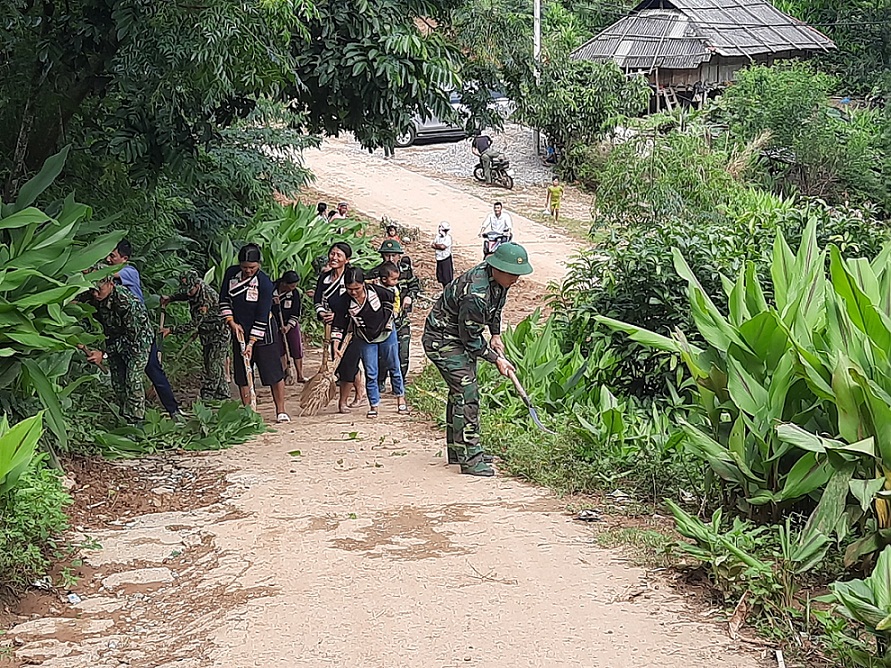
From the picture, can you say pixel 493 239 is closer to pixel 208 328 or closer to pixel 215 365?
pixel 215 365

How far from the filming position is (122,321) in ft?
27.5

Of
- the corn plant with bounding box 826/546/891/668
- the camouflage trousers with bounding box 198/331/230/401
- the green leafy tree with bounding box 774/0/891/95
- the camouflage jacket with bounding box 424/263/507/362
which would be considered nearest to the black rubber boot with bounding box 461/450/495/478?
the camouflage jacket with bounding box 424/263/507/362

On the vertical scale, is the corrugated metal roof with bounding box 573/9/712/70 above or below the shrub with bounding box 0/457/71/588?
above

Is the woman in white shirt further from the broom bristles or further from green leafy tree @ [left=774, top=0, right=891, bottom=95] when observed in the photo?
green leafy tree @ [left=774, top=0, right=891, bottom=95]

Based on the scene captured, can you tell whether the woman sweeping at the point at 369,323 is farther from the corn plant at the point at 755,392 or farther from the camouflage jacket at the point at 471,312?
the corn plant at the point at 755,392

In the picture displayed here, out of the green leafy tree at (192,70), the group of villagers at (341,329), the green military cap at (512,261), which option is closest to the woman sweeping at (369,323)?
the group of villagers at (341,329)

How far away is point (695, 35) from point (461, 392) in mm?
22800

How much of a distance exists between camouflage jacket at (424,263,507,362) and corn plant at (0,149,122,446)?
2.30 metres

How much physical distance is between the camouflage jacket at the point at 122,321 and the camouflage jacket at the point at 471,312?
2.26m

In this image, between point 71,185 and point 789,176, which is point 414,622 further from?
point 789,176

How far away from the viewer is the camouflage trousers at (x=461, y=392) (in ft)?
25.0

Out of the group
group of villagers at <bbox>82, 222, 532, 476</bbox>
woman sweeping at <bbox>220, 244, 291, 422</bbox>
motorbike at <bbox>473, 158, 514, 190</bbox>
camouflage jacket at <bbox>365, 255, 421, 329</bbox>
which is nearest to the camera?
group of villagers at <bbox>82, 222, 532, 476</bbox>

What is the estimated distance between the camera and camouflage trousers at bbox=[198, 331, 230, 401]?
9.77 meters

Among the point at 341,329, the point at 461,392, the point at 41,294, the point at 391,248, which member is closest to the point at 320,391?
the point at 341,329
